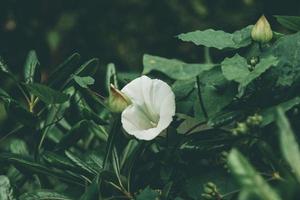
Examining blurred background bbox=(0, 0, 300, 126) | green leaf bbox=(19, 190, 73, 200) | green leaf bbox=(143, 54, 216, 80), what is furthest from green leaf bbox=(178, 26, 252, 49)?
blurred background bbox=(0, 0, 300, 126)

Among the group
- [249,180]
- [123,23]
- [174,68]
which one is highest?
[123,23]

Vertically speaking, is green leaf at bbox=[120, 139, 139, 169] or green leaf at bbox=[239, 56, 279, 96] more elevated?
green leaf at bbox=[239, 56, 279, 96]

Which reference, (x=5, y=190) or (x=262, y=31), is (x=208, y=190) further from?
(x=5, y=190)

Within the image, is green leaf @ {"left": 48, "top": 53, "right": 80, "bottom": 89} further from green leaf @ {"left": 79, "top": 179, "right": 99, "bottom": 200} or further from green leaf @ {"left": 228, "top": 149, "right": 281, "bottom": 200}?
green leaf @ {"left": 228, "top": 149, "right": 281, "bottom": 200}

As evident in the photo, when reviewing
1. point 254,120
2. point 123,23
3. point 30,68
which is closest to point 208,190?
point 254,120

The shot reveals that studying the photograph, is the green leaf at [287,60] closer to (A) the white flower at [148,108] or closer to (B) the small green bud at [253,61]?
(B) the small green bud at [253,61]

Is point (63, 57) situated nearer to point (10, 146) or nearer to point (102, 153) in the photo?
point (10, 146)

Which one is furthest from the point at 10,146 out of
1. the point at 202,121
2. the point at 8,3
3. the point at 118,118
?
the point at 8,3
